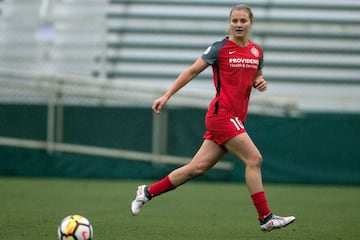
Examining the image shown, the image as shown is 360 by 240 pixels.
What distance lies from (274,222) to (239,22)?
1675 mm

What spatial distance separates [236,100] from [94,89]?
9.33 meters

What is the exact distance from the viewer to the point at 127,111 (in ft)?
49.8

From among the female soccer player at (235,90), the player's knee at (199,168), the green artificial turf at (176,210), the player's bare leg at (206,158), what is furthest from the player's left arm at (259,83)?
the green artificial turf at (176,210)

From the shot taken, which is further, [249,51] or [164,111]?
[164,111]

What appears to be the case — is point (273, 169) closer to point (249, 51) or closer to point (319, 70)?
point (319, 70)

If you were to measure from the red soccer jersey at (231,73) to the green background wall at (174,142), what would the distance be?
24.9ft

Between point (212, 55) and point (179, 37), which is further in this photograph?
point (179, 37)

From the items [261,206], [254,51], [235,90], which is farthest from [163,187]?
[254,51]

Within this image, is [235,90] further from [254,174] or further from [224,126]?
[254,174]

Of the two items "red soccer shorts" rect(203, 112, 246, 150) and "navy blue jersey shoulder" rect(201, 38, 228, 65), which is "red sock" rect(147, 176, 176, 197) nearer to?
"red soccer shorts" rect(203, 112, 246, 150)

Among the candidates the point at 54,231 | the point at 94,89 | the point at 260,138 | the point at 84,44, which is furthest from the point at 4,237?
the point at 84,44

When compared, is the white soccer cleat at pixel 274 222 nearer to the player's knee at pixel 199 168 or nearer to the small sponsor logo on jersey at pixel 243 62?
the player's knee at pixel 199 168

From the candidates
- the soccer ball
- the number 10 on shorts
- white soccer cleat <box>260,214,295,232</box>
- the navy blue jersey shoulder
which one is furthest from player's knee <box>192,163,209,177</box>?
the soccer ball

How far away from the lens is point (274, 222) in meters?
6.92
